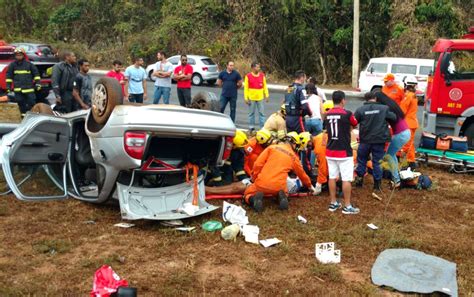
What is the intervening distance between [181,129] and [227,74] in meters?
6.81

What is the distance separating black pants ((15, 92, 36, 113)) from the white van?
13754 mm

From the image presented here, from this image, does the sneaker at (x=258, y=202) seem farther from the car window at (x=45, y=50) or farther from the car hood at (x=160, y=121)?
the car window at (x=45, y=50)

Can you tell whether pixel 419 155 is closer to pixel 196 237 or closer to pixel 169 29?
pixel 196 237

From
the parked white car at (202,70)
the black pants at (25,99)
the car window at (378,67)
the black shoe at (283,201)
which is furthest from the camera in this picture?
the parked white car at (202,70)

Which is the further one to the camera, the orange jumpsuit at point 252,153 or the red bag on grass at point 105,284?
the orange jumpsuit at point 252,153

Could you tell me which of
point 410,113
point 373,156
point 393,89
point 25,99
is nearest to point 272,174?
point 373,156

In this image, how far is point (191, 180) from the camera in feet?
20.8

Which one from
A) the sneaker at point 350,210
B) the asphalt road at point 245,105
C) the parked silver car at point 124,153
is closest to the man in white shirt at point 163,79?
the asphalt road at point 245,105

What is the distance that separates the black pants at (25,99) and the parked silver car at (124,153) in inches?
181

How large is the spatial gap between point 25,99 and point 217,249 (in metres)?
7.48

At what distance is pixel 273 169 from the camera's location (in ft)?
22.2

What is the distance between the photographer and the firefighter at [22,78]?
10.9 meters

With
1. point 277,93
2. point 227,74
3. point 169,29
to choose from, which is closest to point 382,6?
point 277,93

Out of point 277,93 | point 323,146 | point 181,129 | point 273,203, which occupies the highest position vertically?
point 181,129
